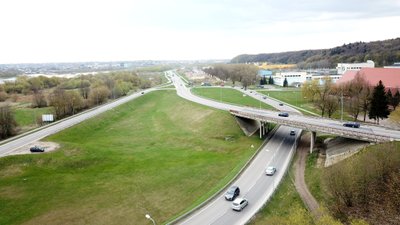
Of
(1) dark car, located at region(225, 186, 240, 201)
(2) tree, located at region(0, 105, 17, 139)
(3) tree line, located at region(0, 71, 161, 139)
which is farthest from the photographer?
(3) tree line, located at region(0, 71, 161, 139)

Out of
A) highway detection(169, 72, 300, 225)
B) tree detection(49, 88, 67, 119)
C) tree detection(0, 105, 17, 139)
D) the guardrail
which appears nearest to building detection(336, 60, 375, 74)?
highway detection(169, 72, 300, 225)

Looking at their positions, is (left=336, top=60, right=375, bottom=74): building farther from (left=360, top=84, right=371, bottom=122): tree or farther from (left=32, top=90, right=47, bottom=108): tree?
(left=32, top=90, right=47, bottom=108): tree

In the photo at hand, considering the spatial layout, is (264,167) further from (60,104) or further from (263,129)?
(60,104)

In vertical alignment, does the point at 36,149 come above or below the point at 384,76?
below

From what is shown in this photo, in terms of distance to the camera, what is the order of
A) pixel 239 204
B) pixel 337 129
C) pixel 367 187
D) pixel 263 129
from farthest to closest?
pixel 263 129 < pixel 337 129 < pixel 239 204 < pixel 367 187

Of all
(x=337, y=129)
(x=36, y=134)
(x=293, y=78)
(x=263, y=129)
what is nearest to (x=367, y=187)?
(x=337, y=129)

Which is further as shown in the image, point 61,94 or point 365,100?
point 61,94

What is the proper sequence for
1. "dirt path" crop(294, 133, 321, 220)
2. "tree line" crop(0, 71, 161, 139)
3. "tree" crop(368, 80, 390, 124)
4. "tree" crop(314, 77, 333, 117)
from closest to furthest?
"dirt path" crop(294, 133, 321, 220) < "tree" crop(368, 80, 390, 124) < "tree line" crop(0, 71, 161, 139) < "tree" crop(314, 77, 333, 117)

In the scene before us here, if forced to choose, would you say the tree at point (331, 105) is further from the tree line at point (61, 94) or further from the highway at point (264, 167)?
the tree line at point (61, 94)
